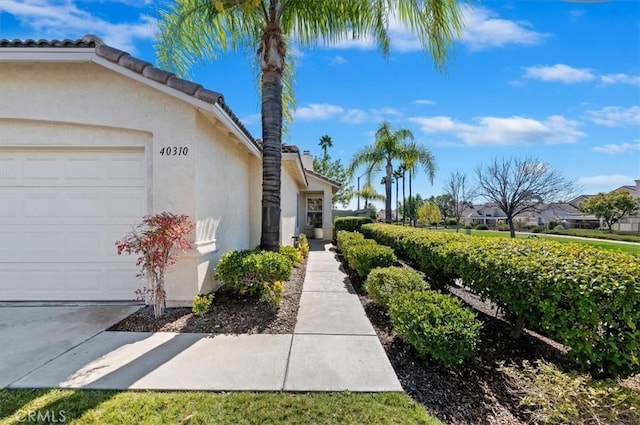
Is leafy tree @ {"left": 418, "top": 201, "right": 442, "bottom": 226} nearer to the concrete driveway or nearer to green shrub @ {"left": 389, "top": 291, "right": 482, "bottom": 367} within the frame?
green shrub @ {"left": 389, "top": 291, "right": 482, "bottom": 367}

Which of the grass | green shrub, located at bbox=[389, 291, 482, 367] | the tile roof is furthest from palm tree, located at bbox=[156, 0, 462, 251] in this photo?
the grass

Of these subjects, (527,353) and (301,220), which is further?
(301,220)

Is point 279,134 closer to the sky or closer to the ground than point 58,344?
closer to the sky

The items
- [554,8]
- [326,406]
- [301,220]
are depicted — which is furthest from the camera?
[301,220]

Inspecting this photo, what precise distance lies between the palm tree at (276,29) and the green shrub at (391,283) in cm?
266

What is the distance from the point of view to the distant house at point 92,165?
5.71 metres

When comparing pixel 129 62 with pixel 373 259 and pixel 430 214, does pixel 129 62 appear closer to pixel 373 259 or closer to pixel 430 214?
pixel 373 259

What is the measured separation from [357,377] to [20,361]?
4216 millimetres

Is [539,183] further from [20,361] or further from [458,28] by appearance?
[20,361]

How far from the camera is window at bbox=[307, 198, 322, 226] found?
72.9 ft

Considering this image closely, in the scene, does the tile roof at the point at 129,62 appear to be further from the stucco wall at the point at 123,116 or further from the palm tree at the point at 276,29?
the palm tree at the point at 276,29

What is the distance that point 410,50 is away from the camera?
7559mm

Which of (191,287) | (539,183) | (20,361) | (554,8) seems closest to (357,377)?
(191,287)

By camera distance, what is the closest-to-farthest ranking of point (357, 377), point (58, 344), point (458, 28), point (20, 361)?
1. point (357, 377)
2. point (20, 361)
3. point (58, 344)
4. point (458, 28)
